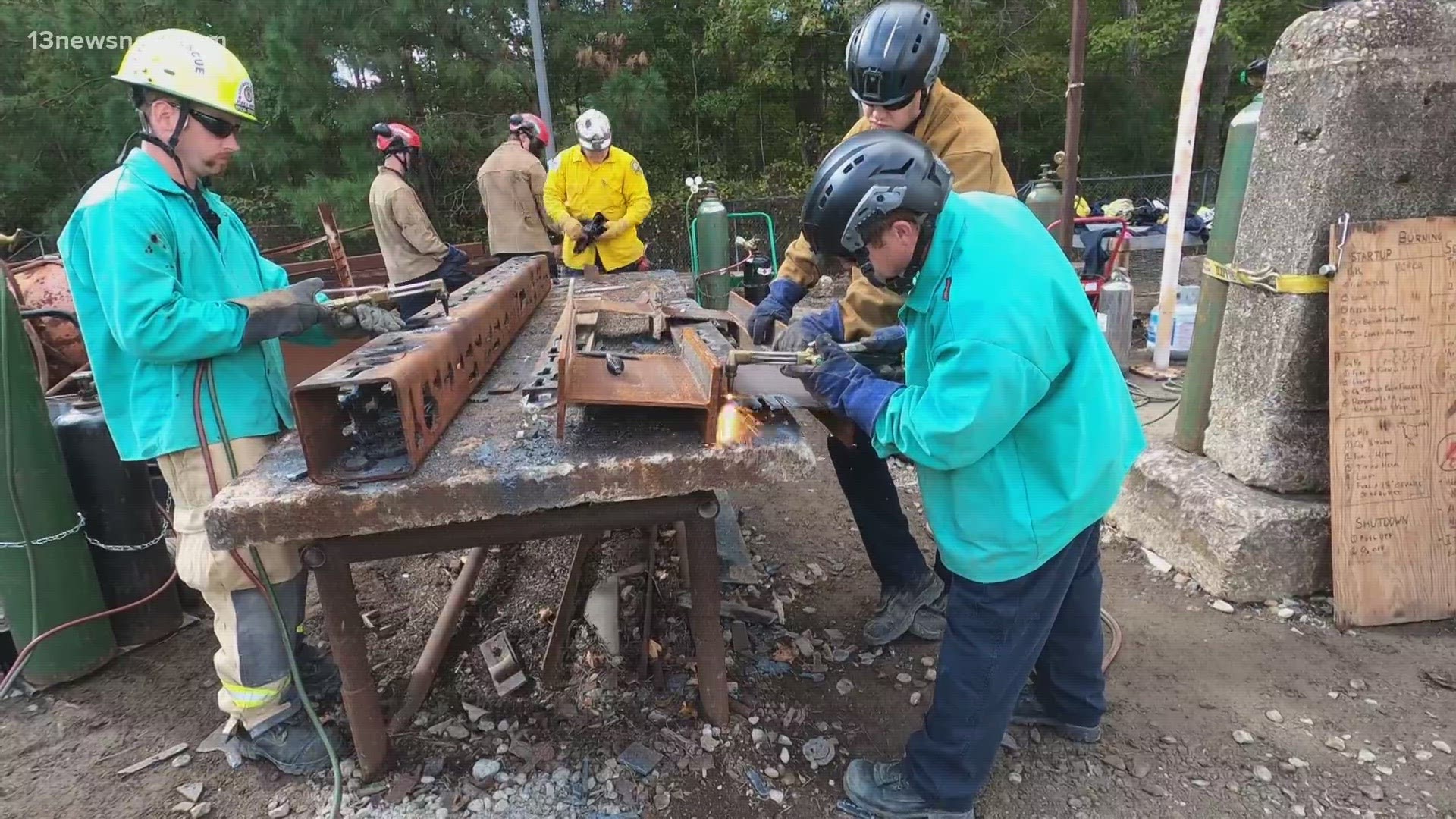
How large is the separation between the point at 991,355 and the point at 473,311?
1933 mm

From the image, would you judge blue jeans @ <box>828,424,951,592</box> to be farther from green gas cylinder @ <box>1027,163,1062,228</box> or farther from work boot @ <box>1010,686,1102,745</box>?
green gas cylinder @ <box>1027,163,1062,228</box>

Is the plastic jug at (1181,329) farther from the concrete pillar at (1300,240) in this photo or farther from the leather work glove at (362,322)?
the leather work glove at (362,322)

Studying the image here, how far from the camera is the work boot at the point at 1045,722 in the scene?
2.68m

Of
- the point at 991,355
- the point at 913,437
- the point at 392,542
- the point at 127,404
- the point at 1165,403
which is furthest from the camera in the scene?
the point at 1165,403

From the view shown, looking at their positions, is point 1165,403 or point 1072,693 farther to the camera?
point 1165,403

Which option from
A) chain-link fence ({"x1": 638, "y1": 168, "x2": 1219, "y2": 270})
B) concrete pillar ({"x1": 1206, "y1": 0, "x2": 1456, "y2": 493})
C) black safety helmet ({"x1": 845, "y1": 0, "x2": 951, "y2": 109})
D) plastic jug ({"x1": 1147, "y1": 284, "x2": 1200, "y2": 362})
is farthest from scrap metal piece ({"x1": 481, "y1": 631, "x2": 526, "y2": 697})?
chain-link fence ({"x1": 638, "y1": 168, "x2": 1219, "y2": 270})

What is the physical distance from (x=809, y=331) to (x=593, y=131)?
13.4 ft

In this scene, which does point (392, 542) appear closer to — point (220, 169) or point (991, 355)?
point (220, 169)

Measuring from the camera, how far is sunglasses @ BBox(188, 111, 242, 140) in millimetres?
2449

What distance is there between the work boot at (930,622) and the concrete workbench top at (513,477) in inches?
55.9

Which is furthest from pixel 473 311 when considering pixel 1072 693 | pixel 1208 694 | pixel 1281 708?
pixel 1281 708

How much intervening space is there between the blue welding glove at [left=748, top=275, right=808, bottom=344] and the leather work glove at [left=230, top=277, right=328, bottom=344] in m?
1.55

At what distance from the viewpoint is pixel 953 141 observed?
2.88 meters

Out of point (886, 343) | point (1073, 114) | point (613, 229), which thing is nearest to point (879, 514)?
point (886, 343)
